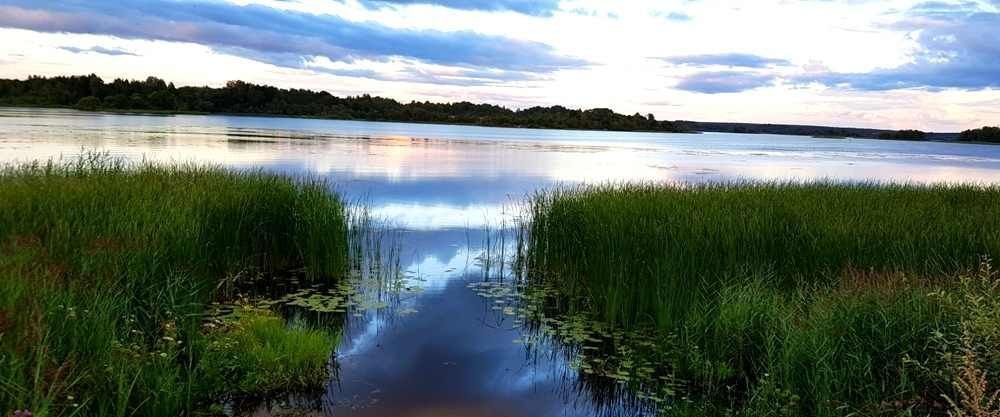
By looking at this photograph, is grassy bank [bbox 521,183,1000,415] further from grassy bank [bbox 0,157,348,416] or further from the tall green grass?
grassy bank [bbox 0,157,348,416]

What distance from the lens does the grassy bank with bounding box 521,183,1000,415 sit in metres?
5.56

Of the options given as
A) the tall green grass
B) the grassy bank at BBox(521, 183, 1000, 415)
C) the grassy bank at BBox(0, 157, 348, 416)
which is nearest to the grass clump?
the grassy bank at BBox(0, 157, 348, 416)

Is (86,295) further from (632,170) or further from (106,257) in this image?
(632,170)

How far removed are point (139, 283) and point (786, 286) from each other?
24.5 ft

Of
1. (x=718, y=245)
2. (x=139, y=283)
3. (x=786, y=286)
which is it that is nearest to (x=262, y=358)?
(x=139, y=283)

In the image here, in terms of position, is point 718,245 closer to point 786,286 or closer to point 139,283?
point 786,286

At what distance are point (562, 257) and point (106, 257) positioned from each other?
263 inches

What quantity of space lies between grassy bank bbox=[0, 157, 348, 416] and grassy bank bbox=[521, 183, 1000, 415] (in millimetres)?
3726

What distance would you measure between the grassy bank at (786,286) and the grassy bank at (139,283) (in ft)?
12.2

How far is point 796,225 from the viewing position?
953cm

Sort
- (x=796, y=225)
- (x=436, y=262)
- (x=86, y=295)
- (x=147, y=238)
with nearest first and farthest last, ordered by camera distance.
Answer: (x=86, y=295), (x=147, y=238), (x=796, y=225), (x=436, y=262)

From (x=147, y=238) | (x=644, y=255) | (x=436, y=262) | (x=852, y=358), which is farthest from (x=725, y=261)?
(x=147, y=238)

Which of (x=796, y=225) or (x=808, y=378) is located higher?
(x=796, y=225)

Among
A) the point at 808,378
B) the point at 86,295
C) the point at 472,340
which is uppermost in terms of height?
the point at 86,295
